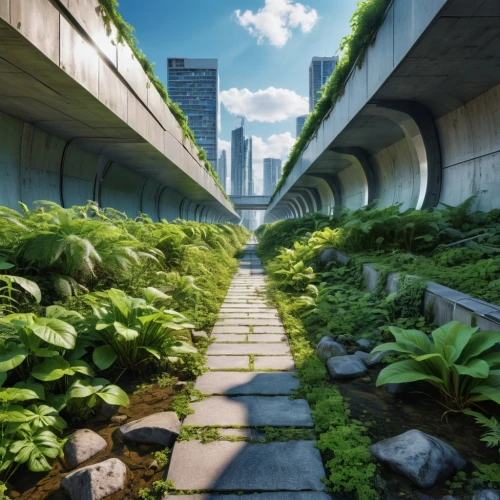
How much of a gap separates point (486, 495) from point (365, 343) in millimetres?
2168

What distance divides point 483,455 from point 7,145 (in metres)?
7.95

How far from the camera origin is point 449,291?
389 cm

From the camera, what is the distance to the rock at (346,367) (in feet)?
11.0

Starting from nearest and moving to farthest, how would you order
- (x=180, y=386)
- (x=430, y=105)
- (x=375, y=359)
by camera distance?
(x=180, y=386) → (x=375, y=359) → (x=430, y=105)

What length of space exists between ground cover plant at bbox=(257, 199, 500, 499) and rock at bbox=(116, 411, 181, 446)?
3.05ft

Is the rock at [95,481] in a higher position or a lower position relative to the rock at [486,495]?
lower

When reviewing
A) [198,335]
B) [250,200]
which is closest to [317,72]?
[250,200]

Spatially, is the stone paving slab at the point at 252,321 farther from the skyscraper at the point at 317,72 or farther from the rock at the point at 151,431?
the skyscraper at the point at 317,72

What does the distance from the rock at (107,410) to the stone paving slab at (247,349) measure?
4.34ft

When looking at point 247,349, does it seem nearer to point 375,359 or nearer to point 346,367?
point 346,367

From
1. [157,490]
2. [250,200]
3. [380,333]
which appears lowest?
[157,490]

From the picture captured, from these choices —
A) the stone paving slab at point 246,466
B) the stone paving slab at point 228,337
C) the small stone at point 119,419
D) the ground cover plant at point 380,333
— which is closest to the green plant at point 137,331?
the small stone at point 119,419

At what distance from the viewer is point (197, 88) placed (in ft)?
368

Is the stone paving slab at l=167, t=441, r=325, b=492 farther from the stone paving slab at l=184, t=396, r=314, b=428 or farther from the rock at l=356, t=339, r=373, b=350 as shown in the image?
the rock at l=356, t=339, r=373, b=350
